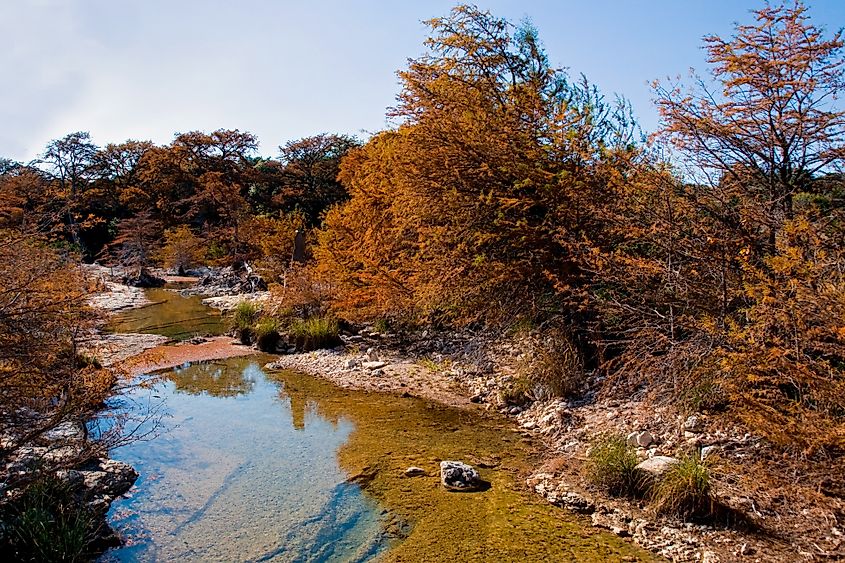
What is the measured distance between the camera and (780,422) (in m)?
5.17

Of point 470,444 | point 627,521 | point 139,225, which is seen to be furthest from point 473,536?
point 139,225

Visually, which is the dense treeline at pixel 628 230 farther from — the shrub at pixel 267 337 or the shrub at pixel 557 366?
the shrub at pixel 267 337

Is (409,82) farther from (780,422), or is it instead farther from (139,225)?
(139,225)

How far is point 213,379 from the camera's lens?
13.0m

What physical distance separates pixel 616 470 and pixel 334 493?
129 inches

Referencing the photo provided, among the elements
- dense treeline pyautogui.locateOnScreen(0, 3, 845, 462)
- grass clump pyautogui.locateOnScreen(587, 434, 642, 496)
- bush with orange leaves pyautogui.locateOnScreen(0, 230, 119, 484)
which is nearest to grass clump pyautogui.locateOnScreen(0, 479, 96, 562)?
bush with orange leaves pyautogui.locateOnScreen(0, 230, 119, 484)

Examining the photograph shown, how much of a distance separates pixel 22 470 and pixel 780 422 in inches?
309

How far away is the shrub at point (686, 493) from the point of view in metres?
5.60

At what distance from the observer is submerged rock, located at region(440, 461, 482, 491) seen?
6.86 metres

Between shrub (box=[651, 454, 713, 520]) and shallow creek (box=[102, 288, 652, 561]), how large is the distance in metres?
0.67

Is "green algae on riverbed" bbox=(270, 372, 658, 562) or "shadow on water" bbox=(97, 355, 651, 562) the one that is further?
"shadow on water" bbox=(97, 355, 651, 562)

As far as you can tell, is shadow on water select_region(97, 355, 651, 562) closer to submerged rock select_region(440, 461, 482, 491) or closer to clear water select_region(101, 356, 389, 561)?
clear water select_region(101, 356, 389, 561)

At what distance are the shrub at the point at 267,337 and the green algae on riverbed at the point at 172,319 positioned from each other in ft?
9.22

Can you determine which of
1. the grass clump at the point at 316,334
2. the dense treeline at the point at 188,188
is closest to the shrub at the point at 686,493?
the grass clump at the point at 316,334
